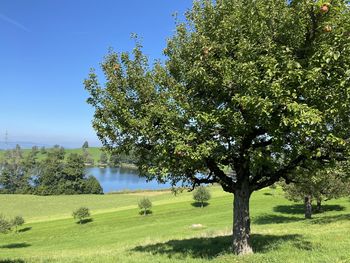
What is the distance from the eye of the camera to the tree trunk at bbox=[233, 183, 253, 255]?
16.4 m

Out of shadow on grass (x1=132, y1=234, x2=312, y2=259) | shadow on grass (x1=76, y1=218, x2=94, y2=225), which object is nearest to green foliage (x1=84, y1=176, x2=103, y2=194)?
shadow on grass (x1=76, y1=218, x2=94, y2=225)

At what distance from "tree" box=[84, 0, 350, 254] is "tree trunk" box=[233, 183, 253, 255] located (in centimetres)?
4

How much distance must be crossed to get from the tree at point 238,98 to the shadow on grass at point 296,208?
1691 inches

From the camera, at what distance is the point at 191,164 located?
14625mm

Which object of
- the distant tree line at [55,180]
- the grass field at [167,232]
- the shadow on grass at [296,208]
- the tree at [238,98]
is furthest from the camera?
the distant tree line at [55,180]

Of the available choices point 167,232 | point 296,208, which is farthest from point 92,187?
point 167,232

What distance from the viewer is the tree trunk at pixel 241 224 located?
16.4 metres

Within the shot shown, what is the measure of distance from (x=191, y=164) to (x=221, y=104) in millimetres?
2852

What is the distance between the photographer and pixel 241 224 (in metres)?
16.5

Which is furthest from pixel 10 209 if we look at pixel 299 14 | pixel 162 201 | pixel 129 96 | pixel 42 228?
pixel 299 14

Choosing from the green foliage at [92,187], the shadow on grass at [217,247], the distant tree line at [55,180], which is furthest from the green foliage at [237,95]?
the green foliage at [92,187]

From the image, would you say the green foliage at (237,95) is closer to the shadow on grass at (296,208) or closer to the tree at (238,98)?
the tree at (238,98)

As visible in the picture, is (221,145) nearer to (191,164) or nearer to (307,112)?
(191,164)

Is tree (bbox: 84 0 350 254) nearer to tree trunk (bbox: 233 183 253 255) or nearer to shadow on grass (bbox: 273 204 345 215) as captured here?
tree trunk (bbox: 233 183 253 255)
